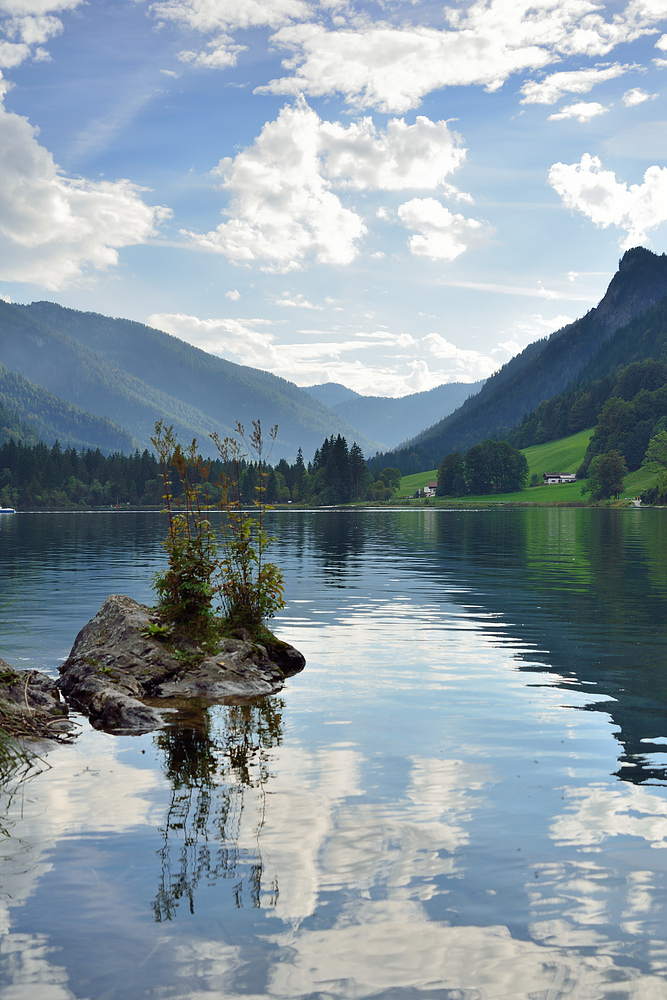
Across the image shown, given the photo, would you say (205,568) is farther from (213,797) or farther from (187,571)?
(213,797)

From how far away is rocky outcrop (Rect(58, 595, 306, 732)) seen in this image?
16078 millimetres

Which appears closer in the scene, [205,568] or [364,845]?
[364,845]

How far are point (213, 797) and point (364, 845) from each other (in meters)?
2.64

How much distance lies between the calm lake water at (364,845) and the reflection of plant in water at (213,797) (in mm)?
43

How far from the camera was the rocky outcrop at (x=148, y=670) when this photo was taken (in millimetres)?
16078

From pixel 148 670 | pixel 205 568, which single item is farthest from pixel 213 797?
pixel 205 568

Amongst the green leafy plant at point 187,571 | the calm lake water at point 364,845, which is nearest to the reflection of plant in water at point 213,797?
the calm lake water at point 364,845

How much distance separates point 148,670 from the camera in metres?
18.5

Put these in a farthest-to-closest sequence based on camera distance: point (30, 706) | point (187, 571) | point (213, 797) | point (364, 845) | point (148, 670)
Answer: point (187, 571), point (148, 670), point (30, 706), point (213, 797), point (364, 845)

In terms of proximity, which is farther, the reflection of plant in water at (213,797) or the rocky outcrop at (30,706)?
the rocky outcrop at (30,706)

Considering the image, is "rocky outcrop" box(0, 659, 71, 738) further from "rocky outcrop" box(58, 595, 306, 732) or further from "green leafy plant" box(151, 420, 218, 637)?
"green leafy plant" box(151, 420, 218, 637)

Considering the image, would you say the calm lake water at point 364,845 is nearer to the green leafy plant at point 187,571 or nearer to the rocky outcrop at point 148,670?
the rocky outcrop at point 148,670

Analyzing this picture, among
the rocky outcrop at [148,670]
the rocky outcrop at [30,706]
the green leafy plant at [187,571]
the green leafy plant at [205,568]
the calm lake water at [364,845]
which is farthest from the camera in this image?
A: the green leafy plant at [187,571]

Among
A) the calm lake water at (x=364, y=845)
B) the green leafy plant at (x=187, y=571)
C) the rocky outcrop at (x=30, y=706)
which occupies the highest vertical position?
the green leafy plant at (x=187, y=571)
